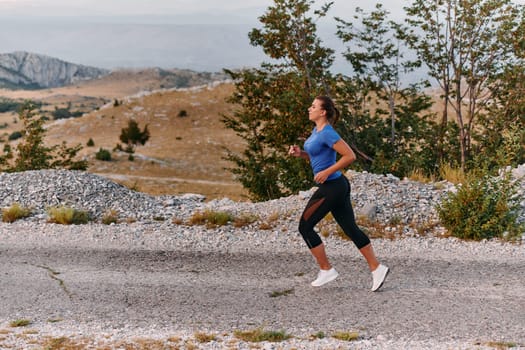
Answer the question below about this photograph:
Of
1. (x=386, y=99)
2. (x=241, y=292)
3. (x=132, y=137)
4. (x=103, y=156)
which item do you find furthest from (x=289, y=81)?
(x=132, y=137)

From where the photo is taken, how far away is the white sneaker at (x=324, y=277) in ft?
24.0

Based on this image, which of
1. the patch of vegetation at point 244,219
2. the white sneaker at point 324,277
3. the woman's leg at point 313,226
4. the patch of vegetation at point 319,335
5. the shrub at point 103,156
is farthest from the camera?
the shrub at point 103,156

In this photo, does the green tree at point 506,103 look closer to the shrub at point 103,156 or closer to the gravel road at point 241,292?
the gravel road at point 241,292

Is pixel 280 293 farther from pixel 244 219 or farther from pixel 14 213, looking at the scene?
pixel 14 213

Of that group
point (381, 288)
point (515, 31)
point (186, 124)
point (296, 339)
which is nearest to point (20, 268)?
point (296, 339)

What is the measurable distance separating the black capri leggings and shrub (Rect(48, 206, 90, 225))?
5.72 metres

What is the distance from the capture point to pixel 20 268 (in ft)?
26.9

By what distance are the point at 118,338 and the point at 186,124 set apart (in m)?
62.2

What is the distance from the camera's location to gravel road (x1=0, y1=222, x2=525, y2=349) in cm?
565

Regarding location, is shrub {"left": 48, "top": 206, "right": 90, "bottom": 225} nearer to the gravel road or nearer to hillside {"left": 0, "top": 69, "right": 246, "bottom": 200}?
the gravel road

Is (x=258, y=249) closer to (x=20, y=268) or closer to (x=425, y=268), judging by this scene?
(x=425, y=268)

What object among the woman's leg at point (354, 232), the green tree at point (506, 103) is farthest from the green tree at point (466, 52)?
the woman's leg at point (354, 232)

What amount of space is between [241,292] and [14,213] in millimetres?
6345

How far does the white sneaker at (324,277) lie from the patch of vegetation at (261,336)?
1.74 meters
